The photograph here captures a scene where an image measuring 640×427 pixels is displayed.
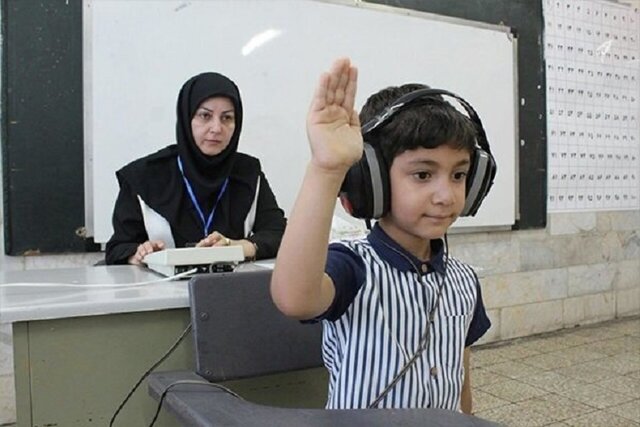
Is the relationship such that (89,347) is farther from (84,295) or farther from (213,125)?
(213,125)

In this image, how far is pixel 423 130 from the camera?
79 cm

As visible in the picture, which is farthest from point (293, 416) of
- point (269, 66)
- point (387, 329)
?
point (269, 66)

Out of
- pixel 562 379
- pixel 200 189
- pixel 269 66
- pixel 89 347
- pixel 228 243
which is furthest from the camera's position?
pixel 562 379

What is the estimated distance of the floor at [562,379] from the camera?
2203 millimetres

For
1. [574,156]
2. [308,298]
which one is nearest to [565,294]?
[574,156]

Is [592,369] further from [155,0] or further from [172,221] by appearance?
[155,0]

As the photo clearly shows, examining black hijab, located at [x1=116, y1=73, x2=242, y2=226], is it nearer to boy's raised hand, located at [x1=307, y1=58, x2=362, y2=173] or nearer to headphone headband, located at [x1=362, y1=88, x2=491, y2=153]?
headphone headband, located at [x1=362, y1=88, x2=491, y2=153]

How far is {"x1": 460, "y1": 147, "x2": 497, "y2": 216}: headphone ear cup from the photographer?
86 centimetres

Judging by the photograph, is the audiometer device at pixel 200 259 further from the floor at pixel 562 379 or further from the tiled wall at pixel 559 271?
the tiled wall at pixel 559 271

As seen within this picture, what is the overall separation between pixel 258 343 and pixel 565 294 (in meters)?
2.94

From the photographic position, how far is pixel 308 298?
2.20 ft

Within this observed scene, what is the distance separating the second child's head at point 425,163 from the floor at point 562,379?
1.38 metres

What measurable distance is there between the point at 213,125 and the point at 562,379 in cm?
191

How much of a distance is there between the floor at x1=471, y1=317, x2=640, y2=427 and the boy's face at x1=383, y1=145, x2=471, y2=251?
1.37 meters
